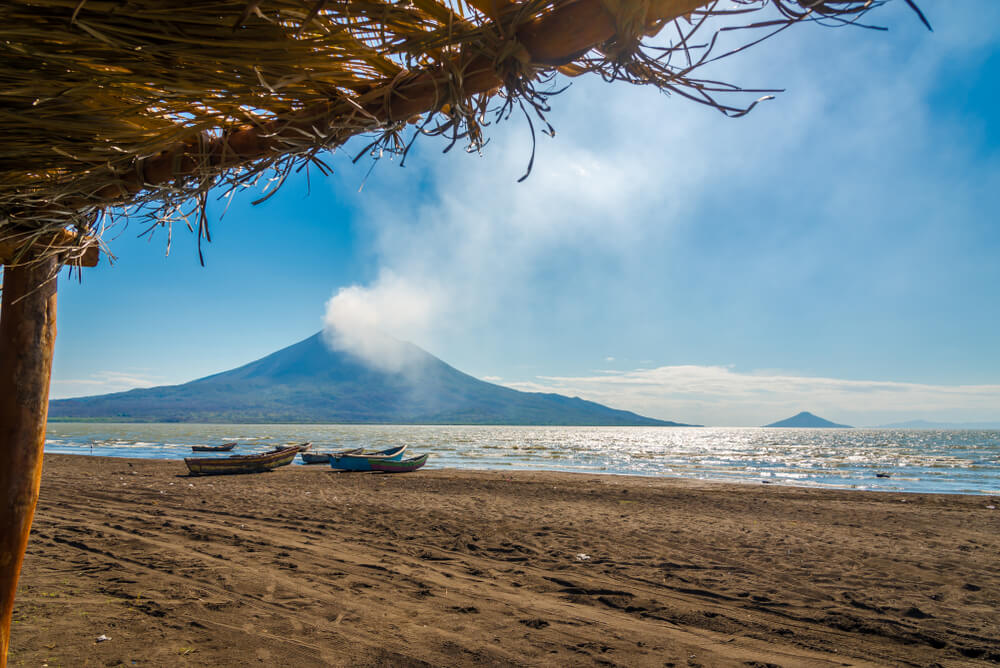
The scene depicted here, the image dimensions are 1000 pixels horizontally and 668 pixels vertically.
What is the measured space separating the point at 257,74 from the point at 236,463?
23624mm

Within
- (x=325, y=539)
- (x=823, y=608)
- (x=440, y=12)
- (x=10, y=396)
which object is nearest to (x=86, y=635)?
(x=10, y=396)

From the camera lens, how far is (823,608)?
5.64 meters

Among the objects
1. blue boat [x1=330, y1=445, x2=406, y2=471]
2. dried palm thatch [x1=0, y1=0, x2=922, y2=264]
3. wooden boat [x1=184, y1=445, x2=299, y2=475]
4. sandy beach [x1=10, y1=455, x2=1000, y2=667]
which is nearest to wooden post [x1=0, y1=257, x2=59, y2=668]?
dried palm thatch [x1=0, y1=0, x2=922, y2=264]

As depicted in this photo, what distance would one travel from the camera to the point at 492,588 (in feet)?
19.8

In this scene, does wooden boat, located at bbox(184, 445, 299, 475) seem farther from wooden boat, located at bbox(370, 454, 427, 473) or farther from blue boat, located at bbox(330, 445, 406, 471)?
wooden boat, located at bbox(370, 454, 427, 473)

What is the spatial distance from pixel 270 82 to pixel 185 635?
4.67m

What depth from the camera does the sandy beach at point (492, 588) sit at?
424 cm

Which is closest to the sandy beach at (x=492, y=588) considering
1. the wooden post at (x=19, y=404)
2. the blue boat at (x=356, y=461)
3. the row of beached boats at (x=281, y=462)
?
the wooden post at (x=19, y=404)

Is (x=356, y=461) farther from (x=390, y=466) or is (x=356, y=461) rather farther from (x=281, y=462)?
(x=281, y=462)

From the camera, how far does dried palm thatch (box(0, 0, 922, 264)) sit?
1242 millimetres

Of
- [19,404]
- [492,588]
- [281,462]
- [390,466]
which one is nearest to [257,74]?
[19,404]

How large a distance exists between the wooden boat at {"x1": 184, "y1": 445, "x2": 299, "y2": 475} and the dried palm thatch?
2191cm

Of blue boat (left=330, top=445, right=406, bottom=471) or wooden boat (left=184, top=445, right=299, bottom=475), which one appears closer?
wooden boat (left=184, top=445, right=299, bottom=475)

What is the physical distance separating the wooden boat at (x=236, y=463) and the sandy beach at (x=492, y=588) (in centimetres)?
863
